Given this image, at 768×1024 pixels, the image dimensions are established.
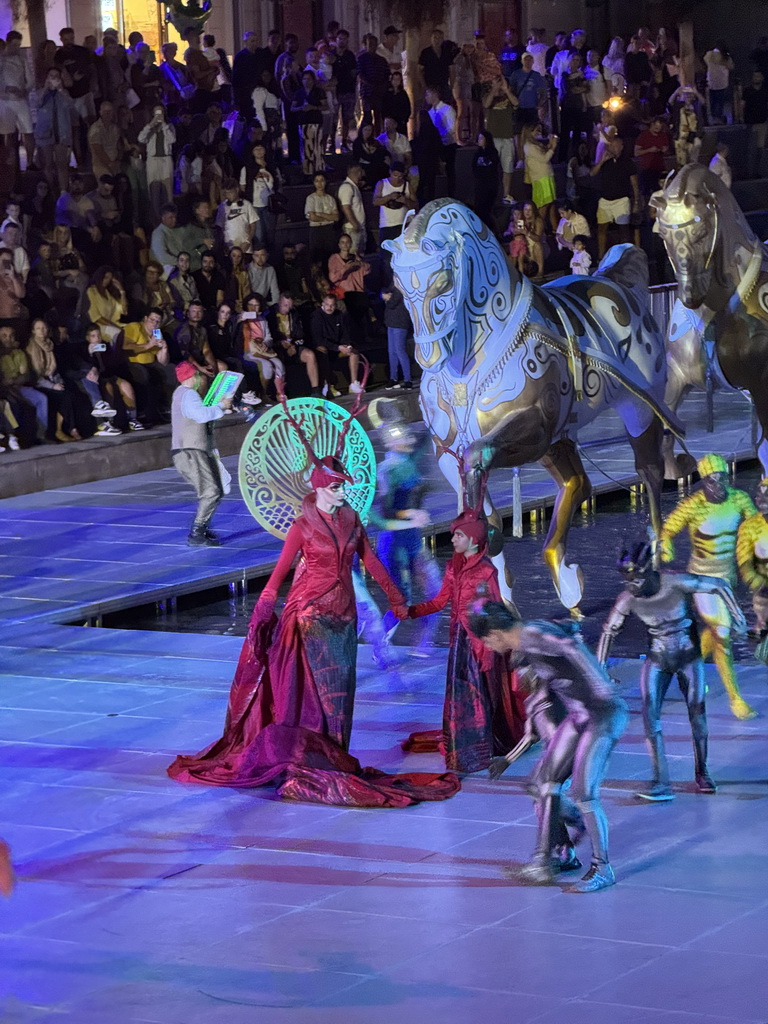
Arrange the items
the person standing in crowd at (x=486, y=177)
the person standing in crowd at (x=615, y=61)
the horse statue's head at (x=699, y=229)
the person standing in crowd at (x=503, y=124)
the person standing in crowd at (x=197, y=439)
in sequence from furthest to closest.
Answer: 1. the person standing in crowd at (x=615, y=61)
2. the person standing in crowd at (x=503, y=124)
3. the person standing in crowd at (x=486, y=177)
4. the person standing in crowd at (x=197, y=439)
5. the horse statue's head at (x=699, y=229)

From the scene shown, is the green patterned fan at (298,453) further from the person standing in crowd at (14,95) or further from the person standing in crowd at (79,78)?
the person standing in crowd at (79,78)

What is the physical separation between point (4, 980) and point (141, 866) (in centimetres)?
144

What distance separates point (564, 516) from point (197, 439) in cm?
364

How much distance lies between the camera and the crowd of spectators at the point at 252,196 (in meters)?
19.7

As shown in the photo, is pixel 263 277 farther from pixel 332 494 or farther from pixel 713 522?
pixel 332 494

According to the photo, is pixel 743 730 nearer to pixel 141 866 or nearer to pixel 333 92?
pixel 141 866

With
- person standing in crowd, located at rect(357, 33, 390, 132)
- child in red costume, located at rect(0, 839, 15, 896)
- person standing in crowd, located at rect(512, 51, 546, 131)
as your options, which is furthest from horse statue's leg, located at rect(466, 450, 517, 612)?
person standing in crowd, located at rect(512, 51, 546, 131)

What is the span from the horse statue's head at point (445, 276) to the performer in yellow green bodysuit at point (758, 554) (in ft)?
7.66

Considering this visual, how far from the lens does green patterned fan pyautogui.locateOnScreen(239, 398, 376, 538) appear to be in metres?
11.3

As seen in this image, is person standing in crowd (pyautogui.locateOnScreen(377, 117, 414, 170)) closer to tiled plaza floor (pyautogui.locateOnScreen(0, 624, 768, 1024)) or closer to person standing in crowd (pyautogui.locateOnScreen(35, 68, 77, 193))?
person standing in crowd (pyautogui.locateOnScreen(35, 68, 77, 193))

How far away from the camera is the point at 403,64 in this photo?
27.5 metres

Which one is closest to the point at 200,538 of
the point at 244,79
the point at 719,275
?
the point at 719,275

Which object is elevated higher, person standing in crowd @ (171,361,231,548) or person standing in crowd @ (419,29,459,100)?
person standing in crowd @ (419,29,459,100)

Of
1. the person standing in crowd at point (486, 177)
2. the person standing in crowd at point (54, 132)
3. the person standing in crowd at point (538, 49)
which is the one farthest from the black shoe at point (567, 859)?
the person standing in crowd at point (538, 49)
